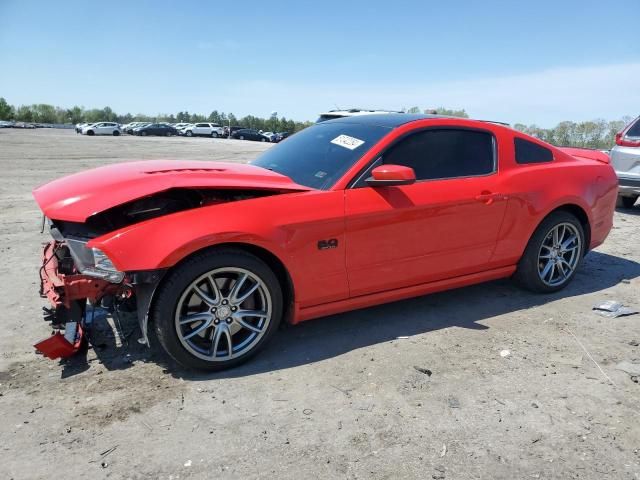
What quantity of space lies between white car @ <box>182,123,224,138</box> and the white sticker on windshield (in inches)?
2228

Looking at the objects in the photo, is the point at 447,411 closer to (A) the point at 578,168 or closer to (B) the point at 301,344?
(B) the point at 301,344

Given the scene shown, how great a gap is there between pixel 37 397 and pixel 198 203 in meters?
1.46

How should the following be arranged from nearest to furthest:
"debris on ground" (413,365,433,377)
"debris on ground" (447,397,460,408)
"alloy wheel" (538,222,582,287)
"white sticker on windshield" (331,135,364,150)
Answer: "debris on ground" (447,397,460,408), "debris on ground" (413,365,433,377), "white sticker on windshield" (331,135,364,150), "alloy wheel" (538,222,582,287)

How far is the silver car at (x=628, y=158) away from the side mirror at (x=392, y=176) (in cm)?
621

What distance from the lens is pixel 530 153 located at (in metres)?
4.40

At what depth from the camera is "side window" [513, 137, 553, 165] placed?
432cm

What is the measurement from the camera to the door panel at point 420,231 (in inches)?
135

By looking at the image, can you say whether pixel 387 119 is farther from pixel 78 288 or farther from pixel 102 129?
pixel 102 129

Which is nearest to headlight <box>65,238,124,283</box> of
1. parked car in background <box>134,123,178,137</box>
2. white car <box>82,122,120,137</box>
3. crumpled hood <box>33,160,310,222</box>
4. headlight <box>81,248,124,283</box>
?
headlight <box>81,248,124,283</box>

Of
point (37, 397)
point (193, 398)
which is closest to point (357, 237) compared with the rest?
point (193, 398)

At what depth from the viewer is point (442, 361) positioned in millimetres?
3365

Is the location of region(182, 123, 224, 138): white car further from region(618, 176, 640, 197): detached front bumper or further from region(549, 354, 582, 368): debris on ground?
region(549, 354, 582, 368): debris on ground

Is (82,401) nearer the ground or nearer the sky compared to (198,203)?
nearer the ground

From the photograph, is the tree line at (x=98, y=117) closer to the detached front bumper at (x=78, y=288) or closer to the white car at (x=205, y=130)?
the white car at (x=205, y=130)
